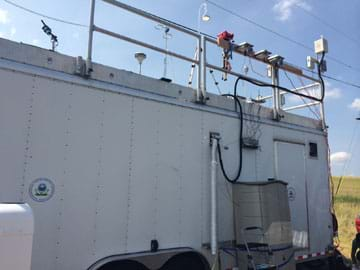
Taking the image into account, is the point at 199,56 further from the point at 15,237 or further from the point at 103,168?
the point at 15,237

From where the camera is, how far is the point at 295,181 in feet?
20.2

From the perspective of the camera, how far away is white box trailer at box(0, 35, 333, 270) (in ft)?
11.3

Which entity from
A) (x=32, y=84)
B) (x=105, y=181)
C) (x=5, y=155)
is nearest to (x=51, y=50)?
(x=32, y=84)

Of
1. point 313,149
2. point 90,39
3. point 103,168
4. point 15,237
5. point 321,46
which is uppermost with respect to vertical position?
point 321,46

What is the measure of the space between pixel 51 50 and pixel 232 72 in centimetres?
270

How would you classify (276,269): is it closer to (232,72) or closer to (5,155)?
(232,72)

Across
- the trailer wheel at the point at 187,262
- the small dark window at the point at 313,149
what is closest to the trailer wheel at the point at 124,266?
the trailer wheel at the point at 187,262

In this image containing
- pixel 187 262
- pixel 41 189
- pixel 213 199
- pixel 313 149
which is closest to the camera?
pixel 41 189

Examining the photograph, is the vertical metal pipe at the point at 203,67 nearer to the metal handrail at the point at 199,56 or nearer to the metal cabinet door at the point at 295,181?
the metal handrail at the point at 199,56

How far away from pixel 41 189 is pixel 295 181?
13.9ft

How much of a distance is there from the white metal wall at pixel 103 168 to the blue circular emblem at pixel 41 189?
0.15 ft

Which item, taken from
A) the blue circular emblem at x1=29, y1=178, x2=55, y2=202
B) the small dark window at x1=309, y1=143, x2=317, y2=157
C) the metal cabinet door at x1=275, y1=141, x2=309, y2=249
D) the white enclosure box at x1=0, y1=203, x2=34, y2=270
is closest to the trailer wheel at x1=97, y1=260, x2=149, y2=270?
the blue circular emblem at x1=29, y1=178, x2=55, y2=202

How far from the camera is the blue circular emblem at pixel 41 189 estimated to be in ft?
11.2

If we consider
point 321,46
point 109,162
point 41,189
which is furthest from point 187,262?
point 321,46
